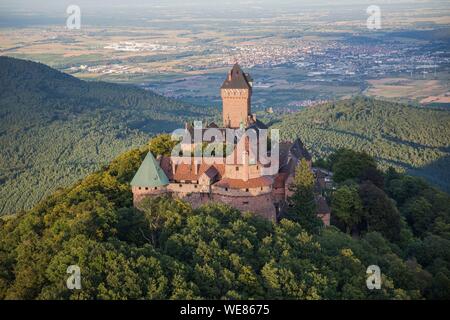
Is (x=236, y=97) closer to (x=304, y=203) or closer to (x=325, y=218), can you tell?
(x=325, y=218)

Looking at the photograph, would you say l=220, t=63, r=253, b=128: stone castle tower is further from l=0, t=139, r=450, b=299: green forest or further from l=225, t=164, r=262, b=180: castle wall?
l=225, t=164, r=262, b=180: castle wall

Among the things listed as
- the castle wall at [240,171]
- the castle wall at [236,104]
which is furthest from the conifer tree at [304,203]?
the castle wall at [236,104]

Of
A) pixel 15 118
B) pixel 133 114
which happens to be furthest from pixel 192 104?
pixel 15 118

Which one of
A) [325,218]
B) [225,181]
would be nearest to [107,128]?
[325,218]

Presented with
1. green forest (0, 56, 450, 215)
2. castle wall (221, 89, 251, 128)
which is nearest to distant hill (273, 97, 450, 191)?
green forest (0, 56, 450, 215)

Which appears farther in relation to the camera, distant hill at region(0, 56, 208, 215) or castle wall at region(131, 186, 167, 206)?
distant hill at region(0, 56, 208, 215)
